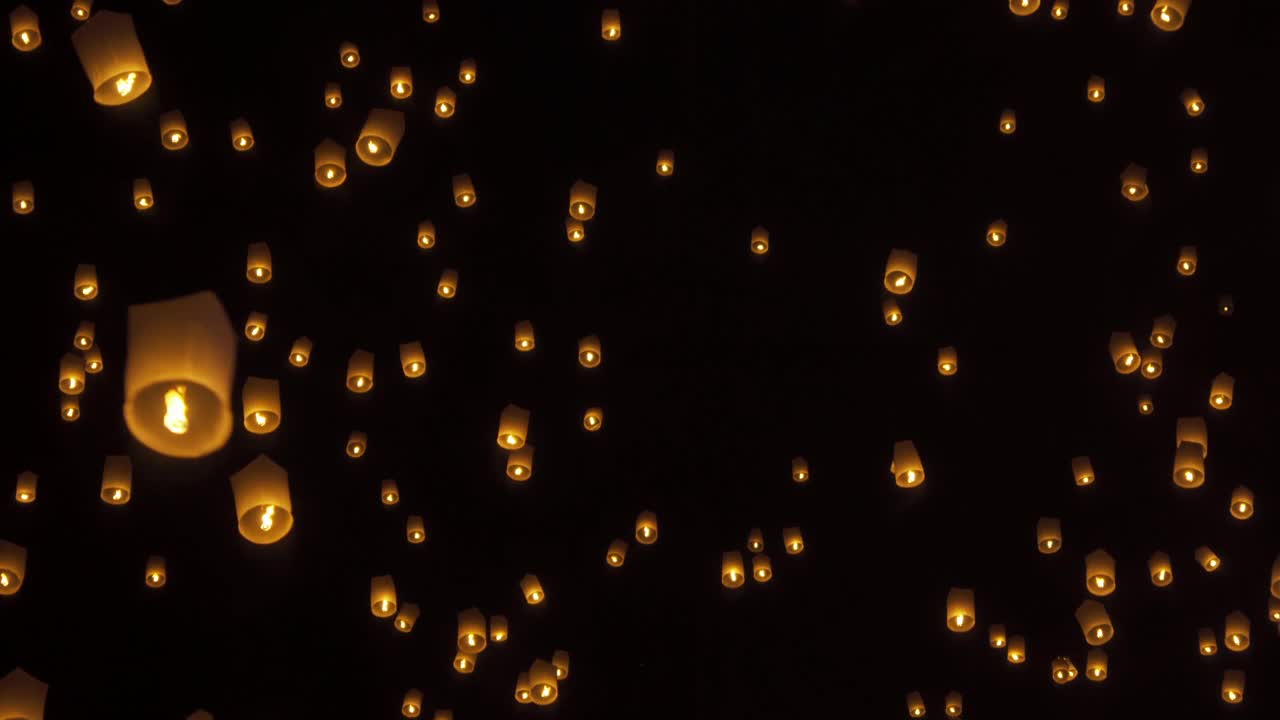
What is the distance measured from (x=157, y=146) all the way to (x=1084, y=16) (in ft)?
14.1

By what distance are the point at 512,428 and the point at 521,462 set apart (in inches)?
18.0

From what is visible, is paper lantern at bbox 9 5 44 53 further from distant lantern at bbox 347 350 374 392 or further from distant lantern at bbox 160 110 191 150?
distant lantern at bbox 347 350 374 392

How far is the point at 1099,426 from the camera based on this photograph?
6242mm

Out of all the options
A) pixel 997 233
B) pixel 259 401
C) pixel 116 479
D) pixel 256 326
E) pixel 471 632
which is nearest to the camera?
pixel 259 401

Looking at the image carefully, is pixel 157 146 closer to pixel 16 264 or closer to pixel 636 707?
pixel 16 264

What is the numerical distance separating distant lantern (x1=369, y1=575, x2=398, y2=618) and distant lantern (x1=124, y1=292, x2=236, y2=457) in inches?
120

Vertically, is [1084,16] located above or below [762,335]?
above

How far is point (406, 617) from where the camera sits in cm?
562

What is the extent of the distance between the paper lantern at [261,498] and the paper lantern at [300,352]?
2.00 m

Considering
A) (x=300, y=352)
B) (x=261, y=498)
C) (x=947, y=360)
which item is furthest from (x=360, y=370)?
(x=947, y=360)

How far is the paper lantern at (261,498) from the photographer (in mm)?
3920

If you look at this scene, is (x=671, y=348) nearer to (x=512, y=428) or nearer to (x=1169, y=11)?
(x=512, y=428)

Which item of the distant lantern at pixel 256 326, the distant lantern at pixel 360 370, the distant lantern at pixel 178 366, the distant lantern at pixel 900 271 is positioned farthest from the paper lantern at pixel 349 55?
the distant lantern at pixel 178 366

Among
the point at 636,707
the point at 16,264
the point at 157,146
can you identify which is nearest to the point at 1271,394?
the point at 636,707
